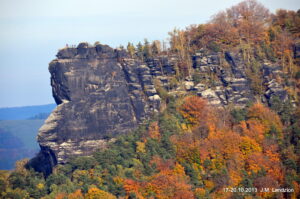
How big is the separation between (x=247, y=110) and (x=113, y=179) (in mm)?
13279

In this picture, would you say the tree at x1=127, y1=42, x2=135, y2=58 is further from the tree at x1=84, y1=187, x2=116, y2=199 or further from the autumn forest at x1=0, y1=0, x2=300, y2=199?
the tree at x1=84, y1=187, x2=116, y2=199

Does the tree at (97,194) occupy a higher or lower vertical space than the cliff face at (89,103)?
lower

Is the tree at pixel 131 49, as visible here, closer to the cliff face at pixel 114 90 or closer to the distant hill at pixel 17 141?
the cliff face at pixel 114 90

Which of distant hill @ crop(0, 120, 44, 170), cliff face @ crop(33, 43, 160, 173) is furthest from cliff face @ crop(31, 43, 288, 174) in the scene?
distant hill @ crop(0, 120, 44, 170)

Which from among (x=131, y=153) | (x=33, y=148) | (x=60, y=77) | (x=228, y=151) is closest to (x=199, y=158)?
(x=228, y=151)

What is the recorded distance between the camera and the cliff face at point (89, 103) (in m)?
40.4

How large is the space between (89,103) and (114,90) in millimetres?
2460

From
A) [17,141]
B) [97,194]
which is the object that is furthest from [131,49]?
[17,141]

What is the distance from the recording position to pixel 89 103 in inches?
1644

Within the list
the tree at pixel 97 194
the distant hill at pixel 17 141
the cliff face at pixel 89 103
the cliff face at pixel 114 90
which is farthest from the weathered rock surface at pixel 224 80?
the distant hill at pixel 17 141

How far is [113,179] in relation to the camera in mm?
37562

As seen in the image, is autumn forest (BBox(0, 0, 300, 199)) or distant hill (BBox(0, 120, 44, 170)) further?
distant hill (BBox(0, 120, 44, 170))

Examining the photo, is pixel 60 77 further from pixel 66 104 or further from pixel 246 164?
pixel 246 164

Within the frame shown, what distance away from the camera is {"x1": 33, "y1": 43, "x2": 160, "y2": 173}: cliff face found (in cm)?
4044
